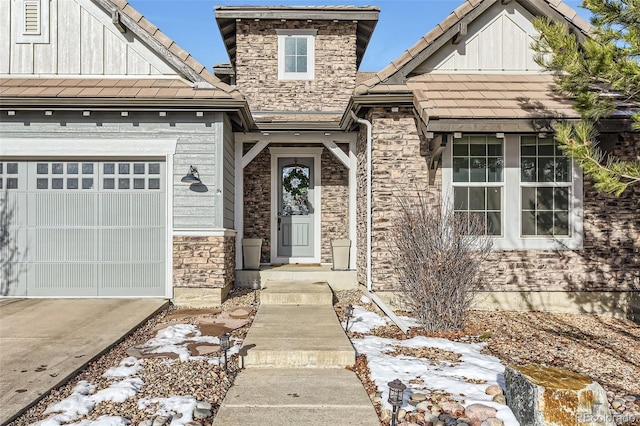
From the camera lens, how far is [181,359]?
4.93 meters

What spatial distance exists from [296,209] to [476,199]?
4.47m

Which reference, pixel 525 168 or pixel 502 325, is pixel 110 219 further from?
pixel 525 168

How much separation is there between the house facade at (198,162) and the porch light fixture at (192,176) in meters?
0.05

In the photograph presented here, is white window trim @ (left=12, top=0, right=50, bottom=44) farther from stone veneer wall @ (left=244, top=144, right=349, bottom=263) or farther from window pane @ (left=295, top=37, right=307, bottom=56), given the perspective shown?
window pane @ (left=295, top=37, right=307, bottom=56)

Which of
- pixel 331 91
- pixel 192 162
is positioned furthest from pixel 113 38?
pixel 331 91

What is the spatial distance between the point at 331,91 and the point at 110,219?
6.10 metres

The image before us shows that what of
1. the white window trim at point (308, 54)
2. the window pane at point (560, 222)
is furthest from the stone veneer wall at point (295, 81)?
the window pane at point (560, 222)

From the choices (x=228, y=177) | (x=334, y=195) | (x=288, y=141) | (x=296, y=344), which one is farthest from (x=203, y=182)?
(x=296, y=344)

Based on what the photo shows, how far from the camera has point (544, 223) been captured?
7887 mm

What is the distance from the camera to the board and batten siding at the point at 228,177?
8.44m

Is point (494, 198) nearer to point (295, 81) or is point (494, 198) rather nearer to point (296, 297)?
point (296, 297)

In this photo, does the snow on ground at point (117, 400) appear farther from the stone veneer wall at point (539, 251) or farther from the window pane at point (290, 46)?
the window pane at point (290, 46)

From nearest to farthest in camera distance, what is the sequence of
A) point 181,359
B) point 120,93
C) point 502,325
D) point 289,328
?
point 181,359 → point 289,328 → point 502,325 → point 120,93

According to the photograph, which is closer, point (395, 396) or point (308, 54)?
point (395, 396)
